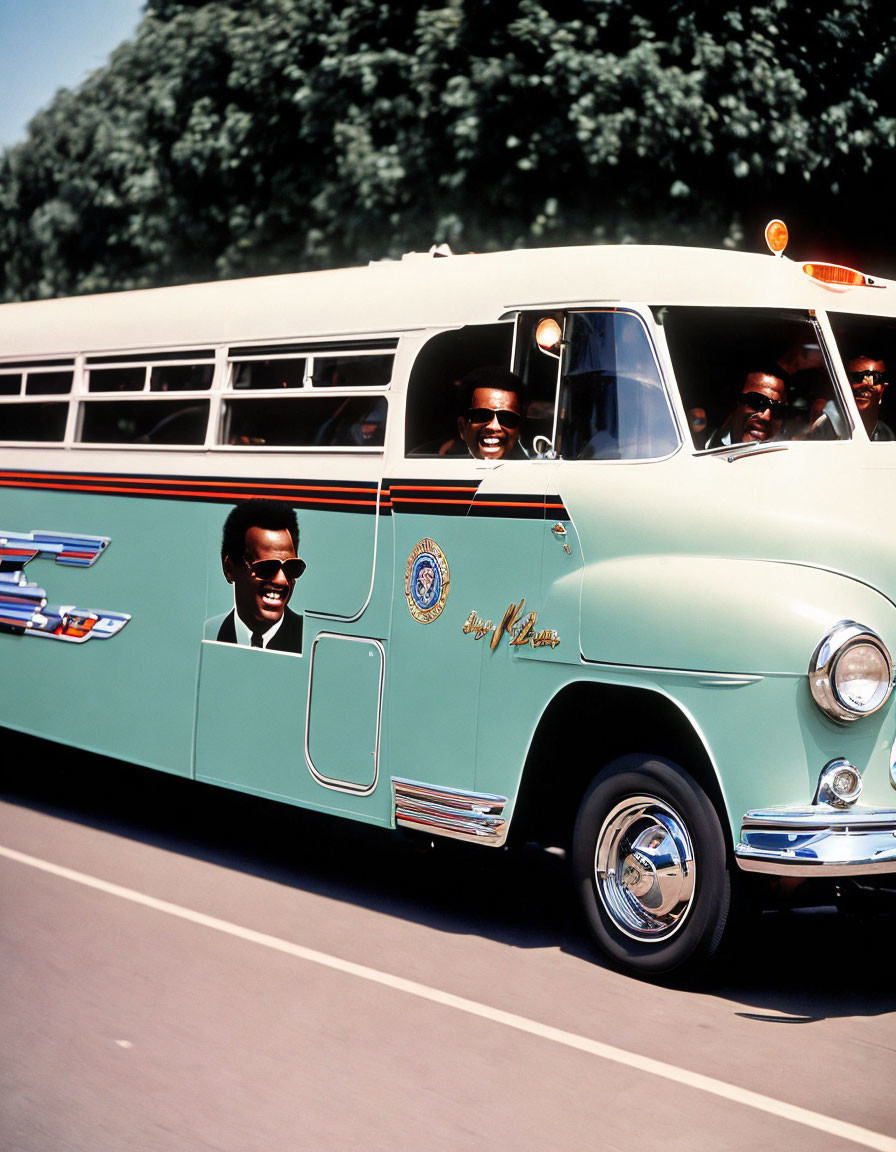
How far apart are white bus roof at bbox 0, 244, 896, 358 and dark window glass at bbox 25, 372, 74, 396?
0.42 feet

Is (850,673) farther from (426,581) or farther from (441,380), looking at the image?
(441,380)

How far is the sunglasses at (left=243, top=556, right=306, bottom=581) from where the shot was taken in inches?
281

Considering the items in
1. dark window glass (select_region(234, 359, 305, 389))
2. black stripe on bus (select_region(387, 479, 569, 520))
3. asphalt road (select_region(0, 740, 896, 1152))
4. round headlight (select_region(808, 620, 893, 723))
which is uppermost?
dark window glass (select_region(234, 359, 305, 389))

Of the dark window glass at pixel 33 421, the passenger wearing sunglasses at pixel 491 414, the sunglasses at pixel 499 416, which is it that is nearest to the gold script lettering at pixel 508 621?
the passenger wearing sunglasses at pixel 491 414

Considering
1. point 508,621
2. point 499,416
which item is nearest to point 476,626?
point 508,621

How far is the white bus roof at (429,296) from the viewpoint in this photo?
5949mm

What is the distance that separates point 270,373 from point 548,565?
2.09m

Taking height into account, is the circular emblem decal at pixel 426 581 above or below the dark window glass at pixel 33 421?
below

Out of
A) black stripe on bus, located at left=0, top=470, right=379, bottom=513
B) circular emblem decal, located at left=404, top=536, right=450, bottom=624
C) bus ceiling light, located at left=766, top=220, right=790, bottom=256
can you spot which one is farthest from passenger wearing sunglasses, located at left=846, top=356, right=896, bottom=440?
black stripe on bus, located at left=0, top=470, right=379, bottom=513

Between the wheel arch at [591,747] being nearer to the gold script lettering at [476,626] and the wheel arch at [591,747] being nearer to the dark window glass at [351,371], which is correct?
the gold script lettering at [476,626]

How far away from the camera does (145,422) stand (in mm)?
8211

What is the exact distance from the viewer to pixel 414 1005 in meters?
5.43

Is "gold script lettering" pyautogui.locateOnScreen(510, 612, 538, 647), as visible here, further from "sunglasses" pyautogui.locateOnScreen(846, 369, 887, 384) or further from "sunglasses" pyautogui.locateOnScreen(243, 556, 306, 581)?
"sunglasses" pyautogui.locateOnScreen(846, 369, 887, 384)

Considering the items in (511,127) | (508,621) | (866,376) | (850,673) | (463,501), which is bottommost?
(850,673)
